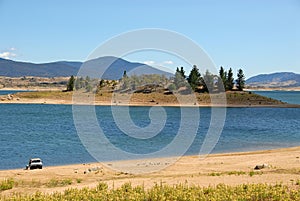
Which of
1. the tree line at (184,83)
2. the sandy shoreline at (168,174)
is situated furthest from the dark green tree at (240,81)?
the sandy shoreline at (168,174)

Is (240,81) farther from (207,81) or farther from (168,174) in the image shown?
(168,174)

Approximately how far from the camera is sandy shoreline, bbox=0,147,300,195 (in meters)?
17.4

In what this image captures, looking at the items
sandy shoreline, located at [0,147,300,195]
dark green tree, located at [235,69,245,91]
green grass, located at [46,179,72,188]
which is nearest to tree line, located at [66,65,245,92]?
dark green tree, located at [235,69,245,91]

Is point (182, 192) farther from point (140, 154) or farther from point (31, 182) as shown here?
point (140, 154)

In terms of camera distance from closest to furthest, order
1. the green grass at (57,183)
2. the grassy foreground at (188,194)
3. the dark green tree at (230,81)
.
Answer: the grassy foreground at (188,194) → the green grass at (57,183) → the dark green tree at (230,81)

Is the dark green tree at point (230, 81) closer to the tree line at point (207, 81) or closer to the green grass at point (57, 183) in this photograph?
the tree line at point (207, 81)

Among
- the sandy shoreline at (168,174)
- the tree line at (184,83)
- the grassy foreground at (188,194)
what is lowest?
the sandy shoreline at (168,174)

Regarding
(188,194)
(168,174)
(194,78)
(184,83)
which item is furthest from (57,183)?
(194,78)

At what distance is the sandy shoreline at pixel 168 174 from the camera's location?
17359 mm

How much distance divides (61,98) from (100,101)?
15.9 metres

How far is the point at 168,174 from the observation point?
21.6m

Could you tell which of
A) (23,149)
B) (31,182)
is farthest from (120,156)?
(31,182)

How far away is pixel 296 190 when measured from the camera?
1466 centimetres

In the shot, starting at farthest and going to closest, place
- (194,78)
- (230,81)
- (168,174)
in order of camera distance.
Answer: (230,81) < (194,78) < (168,174)
